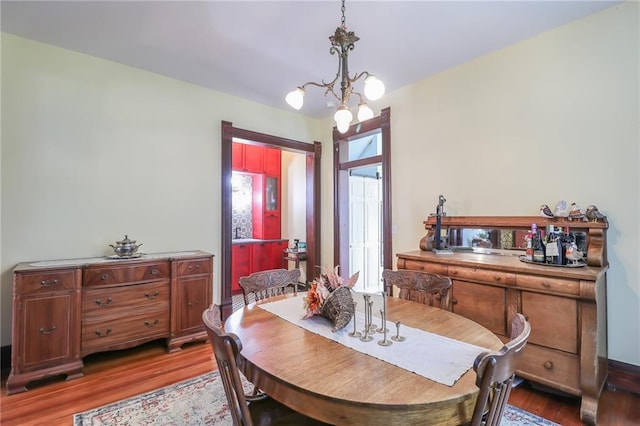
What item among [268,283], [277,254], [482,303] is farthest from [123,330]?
[277,254]

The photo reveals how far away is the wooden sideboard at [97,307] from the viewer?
7.63 ft

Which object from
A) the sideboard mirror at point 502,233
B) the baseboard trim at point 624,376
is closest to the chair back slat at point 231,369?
the sideboard mirror at point 502,233

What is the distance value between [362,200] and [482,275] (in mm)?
2783

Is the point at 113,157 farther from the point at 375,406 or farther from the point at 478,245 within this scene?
the point at 478,245

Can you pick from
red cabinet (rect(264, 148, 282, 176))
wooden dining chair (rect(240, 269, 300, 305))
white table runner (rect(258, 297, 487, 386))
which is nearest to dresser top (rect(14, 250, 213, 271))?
wooden dining chair (rect(240, 269, 300, 305))

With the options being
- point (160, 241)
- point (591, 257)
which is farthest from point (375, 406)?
point (160, 241)

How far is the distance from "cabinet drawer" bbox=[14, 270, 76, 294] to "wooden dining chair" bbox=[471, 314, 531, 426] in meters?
2.95

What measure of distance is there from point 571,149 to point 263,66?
2.91m

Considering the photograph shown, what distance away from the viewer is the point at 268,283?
86.6 inches

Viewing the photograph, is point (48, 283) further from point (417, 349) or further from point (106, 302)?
point (417, 349)

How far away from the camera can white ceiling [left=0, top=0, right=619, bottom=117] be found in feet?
7.52

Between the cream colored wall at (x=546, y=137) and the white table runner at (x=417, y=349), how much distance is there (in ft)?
6.49

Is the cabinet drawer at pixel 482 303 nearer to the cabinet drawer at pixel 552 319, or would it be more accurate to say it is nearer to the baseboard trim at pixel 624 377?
the cabinet drawer at pixel 552 319

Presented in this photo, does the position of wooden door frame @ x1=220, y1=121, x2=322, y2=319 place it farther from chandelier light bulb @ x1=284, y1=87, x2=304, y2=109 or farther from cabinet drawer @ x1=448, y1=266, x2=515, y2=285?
cabinet drawer @ x1=448, y1=266, x2=515, y2=285
